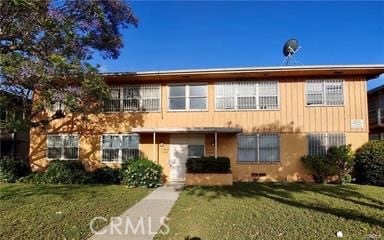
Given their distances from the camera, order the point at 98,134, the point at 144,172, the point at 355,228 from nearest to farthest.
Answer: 1. the point at 355,228
2. the point at 144,172
3. the point at 98,134

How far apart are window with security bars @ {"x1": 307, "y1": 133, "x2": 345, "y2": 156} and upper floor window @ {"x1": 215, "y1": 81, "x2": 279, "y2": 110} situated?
2.38 meters

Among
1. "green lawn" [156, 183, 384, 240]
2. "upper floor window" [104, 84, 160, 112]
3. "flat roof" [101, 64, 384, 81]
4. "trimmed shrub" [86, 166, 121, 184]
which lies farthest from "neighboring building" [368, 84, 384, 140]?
"trimmed shrub" [86, 166, 121, 184]

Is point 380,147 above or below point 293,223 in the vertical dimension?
above

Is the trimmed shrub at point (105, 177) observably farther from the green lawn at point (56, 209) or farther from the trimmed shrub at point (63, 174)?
the green lawn at point (56, 209)

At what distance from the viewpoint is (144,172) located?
14992 mm

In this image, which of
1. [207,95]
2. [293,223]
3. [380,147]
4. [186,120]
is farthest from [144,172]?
[380,147]

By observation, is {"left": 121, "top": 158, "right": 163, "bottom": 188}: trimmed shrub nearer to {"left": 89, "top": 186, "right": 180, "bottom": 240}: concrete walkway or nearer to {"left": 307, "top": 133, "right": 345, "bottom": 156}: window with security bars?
{"left": 89, "top": 186, "right": 180, "bottom": 240}: concrete walkway

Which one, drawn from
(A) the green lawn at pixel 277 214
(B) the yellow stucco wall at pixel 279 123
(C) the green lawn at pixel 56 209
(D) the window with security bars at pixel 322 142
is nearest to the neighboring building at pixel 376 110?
(B) the yellow stucco wall at pixel 279 123

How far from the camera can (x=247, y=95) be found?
17.5 metres

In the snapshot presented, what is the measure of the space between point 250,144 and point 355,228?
10.0 m

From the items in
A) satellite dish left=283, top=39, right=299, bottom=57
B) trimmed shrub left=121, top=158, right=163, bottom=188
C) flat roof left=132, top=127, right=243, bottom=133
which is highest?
satellite dish left=283, top=39, right=299, bottom=57

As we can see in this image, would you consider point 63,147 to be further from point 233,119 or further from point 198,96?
point 233,119

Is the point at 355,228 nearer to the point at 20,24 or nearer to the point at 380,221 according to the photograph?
the point at 380,221

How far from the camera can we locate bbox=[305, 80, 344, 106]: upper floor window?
17.1 metres
